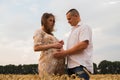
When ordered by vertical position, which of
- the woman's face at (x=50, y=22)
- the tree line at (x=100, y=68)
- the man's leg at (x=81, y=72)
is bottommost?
the tree line at (x=100, y=68)

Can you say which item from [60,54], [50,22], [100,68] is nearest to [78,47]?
[60,54]

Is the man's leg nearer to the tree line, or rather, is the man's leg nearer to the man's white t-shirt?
the man's white t-shirt

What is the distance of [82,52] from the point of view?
16.8 ft

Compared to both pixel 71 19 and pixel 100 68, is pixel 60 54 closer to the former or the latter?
pixel 71 19

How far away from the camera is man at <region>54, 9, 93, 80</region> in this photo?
199 inches

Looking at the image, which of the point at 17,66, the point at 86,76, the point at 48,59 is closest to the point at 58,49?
the point at 48,59

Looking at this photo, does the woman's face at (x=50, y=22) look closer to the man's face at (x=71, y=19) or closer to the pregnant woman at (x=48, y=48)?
the pregnant woman at (x=48, y=48)

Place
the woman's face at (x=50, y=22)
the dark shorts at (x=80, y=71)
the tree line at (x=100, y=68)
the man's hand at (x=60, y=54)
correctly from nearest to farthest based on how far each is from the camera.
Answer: the dark shorts at (x=80, y=71), the man's hand at (x=60, y=54), the woman's face at (x=50, y=22), the tree line at (x=100, y=68)

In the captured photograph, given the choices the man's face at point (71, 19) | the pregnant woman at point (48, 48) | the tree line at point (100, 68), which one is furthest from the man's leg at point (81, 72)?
the tree line at point (100, 68)

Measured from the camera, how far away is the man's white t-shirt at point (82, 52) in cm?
510

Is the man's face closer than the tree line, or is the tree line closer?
the man's face

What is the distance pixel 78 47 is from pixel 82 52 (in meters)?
0.12

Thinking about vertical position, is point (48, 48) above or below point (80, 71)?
above

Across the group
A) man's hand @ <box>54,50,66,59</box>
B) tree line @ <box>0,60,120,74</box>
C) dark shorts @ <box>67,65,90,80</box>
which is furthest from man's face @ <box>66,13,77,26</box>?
tree line @ <box>0,60,120,74</box>
